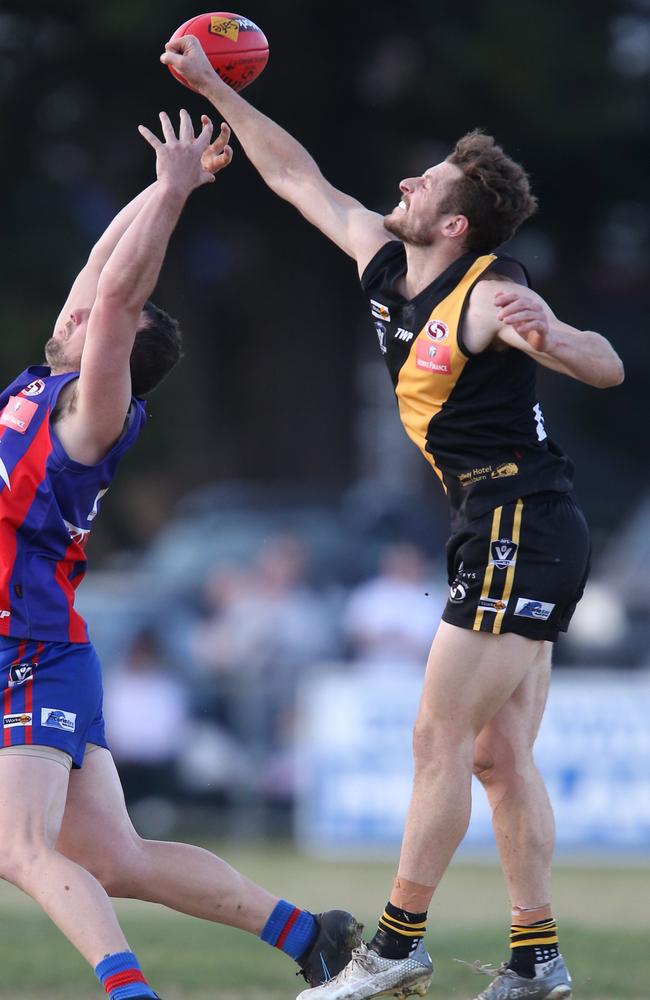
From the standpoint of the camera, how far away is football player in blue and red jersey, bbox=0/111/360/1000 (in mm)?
5117

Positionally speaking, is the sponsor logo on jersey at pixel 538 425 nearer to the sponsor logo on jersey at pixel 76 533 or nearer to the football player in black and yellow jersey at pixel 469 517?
the football player in black and yellow jersey at pixel 469 517

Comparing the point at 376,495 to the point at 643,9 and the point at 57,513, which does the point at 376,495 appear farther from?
the point at 57,513

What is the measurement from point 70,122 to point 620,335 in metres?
13.4

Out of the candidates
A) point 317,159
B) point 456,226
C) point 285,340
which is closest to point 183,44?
point 456,226

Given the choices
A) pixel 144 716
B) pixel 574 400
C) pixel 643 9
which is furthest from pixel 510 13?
pixel 144 716

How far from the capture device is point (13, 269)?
21.1 meters

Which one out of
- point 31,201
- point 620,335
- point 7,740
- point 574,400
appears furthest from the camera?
point 620,335

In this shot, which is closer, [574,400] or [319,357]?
[319,357]

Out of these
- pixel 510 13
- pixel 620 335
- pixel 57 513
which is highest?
pixel 510 13

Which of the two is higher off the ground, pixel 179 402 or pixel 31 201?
pixel 31 201

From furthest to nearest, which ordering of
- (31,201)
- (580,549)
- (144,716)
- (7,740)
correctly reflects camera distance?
(31,201), (144,716), (580,549), (7,740)

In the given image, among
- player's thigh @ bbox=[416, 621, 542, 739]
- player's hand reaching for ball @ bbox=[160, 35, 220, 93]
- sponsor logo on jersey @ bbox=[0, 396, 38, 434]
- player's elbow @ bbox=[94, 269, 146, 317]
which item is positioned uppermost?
player's hand reaching for ball @ bbox=[160, 35, 220, 93]

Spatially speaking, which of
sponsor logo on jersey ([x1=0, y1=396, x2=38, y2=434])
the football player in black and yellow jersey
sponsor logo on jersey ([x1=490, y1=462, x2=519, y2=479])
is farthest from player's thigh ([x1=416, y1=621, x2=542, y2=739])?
sponsor logo on jersey ([x1=0, y1=396, x2=38, y2=434])

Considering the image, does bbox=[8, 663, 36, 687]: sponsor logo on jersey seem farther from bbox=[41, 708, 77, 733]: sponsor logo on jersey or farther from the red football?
the red football
